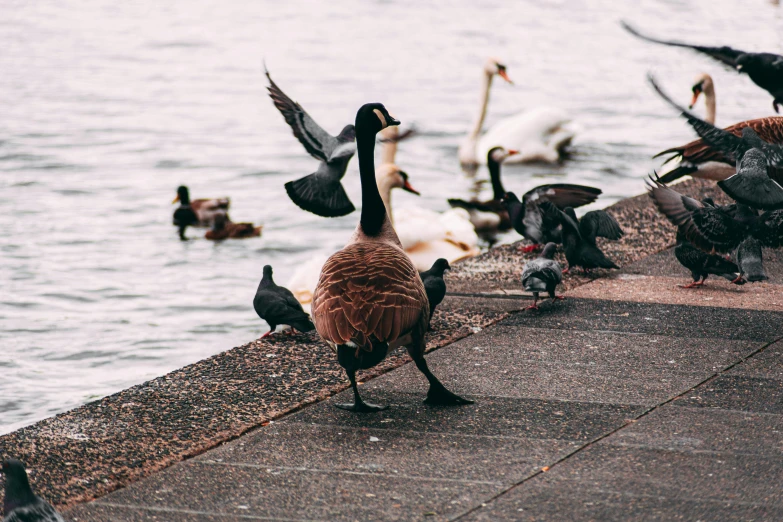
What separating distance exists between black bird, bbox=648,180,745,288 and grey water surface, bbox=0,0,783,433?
13.6 feet

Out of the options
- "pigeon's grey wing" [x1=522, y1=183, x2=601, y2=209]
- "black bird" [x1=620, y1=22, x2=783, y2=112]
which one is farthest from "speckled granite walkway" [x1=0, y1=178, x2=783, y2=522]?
"black bird" [x1=620, y1=22, x2=783, y2=112]

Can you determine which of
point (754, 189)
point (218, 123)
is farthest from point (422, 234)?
point (218, 123)

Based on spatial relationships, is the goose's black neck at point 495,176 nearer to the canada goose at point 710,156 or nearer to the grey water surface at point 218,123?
the grey water surface at point 218,123

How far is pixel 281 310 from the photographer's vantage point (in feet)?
21.5

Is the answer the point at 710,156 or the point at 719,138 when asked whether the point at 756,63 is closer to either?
the point at 710,156

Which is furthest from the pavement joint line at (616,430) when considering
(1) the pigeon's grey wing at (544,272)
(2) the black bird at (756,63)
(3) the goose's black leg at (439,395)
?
(2) the black bird at (756,63)

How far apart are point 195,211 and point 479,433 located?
30.9 feet

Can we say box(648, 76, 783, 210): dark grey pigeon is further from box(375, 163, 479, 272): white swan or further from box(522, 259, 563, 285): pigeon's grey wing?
box(375, 163, 479, 272): white swan

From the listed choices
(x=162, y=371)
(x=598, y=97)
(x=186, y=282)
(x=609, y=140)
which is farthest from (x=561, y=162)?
(x=162, y=371)

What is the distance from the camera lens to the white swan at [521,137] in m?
17.3

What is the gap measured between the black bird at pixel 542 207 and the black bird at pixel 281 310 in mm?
2488

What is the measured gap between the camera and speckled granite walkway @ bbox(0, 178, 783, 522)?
13.6 ft

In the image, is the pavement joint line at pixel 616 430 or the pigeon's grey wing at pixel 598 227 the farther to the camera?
the pigeon's grey wing at pixel 598 227

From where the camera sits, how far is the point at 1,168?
16.5 metres
